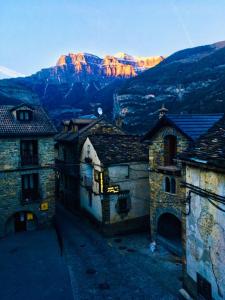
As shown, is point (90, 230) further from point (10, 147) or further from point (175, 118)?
point (175, 118)

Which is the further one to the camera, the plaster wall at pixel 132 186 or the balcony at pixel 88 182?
the balcony at pixel 88 182

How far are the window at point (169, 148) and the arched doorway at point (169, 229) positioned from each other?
14.0 feet

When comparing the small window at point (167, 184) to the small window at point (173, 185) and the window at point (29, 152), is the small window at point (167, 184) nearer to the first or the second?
the small window at point (173, 185)

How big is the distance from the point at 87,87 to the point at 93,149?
460 ft

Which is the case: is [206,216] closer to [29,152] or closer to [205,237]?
[205,237]

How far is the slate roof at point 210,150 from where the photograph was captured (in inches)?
410

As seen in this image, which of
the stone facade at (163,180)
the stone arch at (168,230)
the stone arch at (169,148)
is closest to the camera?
the stone facade at (163,180)

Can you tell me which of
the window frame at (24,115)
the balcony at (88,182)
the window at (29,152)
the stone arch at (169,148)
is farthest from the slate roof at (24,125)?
the stone arch at (169,148)

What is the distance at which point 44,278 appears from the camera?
18219 millimetres

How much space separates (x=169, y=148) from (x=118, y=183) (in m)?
7.08

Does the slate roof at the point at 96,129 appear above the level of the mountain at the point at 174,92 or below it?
below

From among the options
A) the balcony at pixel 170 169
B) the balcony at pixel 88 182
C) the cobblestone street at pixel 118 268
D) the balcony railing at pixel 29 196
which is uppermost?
the balcony at pixel 170 169

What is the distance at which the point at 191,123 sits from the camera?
18516 mm

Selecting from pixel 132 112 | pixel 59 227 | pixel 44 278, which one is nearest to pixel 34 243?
pixel 59 227
